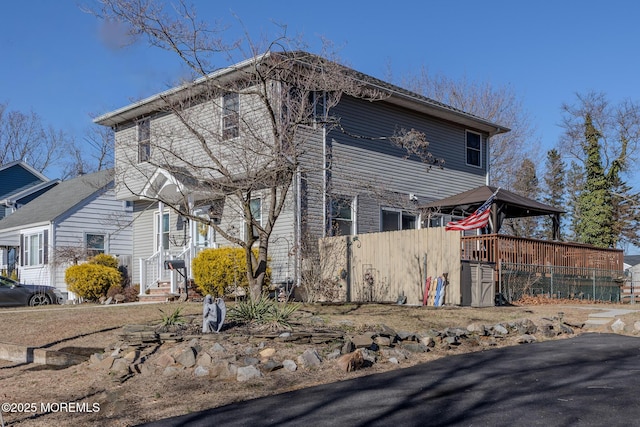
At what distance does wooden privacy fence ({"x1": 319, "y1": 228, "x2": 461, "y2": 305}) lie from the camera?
16.5 m

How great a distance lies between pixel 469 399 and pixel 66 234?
76.1 ft

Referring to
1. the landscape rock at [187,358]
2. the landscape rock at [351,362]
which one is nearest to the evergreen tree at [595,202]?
the landscape rock at [351,362]

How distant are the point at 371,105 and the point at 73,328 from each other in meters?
11.4

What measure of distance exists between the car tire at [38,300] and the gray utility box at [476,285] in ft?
42.6

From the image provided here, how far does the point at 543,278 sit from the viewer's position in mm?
18891

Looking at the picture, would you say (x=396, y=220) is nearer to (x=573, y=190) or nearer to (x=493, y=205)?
(x=493, y=205)

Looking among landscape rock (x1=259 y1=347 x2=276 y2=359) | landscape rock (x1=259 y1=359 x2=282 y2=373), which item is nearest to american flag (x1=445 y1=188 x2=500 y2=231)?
landscape rock (x1=259 y1=347 x2=276 y2=359)

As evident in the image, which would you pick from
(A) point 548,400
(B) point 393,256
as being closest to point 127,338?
(A) point 548,400

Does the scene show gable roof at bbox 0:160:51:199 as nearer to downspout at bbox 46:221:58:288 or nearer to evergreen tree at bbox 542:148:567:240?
downspout at bbox 46:221:58:288

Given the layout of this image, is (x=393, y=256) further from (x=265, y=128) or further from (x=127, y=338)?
(x=127, y=338)

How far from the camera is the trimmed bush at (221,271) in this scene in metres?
17.7

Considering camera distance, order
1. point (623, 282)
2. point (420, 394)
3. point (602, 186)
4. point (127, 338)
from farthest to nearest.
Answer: point (602, 186), point (623, 282), point (127, 338), point (420, 394)

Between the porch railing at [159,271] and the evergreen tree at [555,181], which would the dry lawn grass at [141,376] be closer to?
the porch railing at [159,271]

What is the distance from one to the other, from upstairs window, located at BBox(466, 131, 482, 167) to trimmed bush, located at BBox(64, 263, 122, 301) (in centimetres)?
1273
